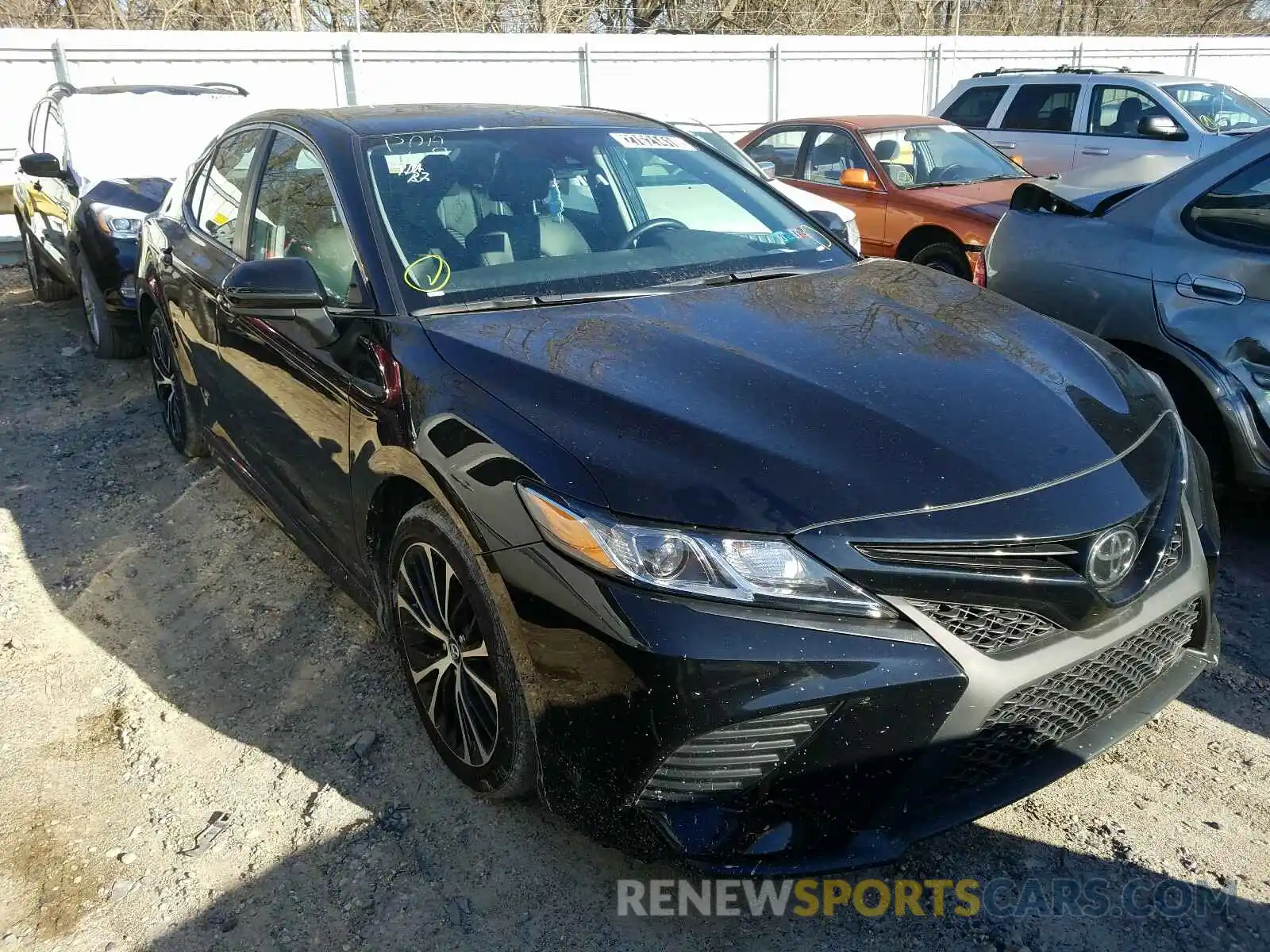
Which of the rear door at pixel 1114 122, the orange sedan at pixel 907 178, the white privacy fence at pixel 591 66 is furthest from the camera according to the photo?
the white privacy fence at pixel 591 66

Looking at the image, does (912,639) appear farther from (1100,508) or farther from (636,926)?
(636,926)

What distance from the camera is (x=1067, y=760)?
2.30 meters

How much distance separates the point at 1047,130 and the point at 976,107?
944 millimetres

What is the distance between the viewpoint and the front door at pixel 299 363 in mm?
3000

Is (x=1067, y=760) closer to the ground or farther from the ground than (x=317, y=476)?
closer to the ground

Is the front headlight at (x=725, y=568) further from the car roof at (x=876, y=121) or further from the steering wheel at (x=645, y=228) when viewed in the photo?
the car roof at (x=876, y=121)

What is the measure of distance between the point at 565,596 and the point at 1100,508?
3.70 feet

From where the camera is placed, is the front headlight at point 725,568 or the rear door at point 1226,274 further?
the rear door at point 1226,274

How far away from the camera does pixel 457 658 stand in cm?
266

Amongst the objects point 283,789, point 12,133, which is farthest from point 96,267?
point 12,133

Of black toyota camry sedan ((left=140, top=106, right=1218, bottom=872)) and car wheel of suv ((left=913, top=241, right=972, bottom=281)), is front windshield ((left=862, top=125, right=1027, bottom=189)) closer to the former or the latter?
car wheel of suv ((left=913, top=241, right=972, bottom=281))

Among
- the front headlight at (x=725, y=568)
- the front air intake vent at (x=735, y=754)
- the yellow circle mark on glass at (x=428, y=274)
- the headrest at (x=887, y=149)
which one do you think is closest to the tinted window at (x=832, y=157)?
the headrest at (x=887, y=149)

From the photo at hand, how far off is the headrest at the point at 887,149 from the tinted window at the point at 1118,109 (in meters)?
3.13

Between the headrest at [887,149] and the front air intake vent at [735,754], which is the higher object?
the headrest at [887,149]
